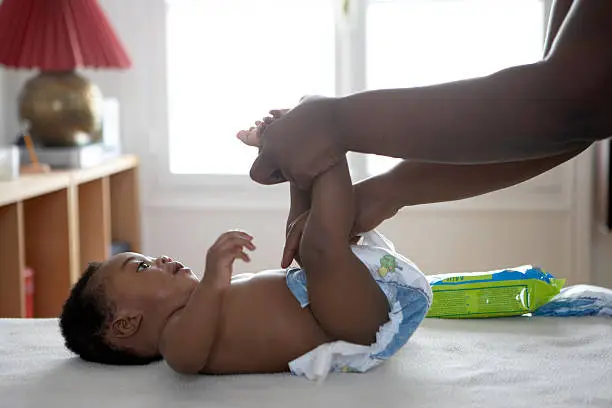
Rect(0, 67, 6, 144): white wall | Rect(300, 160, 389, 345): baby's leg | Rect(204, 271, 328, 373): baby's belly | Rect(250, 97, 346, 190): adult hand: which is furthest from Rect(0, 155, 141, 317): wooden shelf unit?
Rect(250, 97, 346, 190): adult hand

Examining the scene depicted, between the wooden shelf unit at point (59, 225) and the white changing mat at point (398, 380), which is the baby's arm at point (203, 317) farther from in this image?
the wooden shelf unit at point (59, 225)

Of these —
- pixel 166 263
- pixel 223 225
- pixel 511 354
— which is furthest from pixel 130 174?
pixel 511 354

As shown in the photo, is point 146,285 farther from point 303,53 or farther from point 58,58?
point 303,53

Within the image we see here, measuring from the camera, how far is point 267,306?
4.46 feet

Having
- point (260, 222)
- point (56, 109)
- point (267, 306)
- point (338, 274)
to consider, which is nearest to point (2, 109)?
point (56, 109)

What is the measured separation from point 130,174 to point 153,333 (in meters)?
1.72

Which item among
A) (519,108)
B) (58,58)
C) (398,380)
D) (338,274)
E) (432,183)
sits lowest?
(398,380)

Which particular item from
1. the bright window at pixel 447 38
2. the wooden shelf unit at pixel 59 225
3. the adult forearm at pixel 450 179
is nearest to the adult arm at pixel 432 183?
the adult forearm at pixel 450 179

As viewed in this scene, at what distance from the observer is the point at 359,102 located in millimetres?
899

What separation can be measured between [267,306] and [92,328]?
0.28 meters

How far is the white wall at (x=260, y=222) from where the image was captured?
2945 mm

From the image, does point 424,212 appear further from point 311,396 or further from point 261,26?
point 311,396

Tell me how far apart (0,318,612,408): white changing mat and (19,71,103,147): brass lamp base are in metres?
1.25

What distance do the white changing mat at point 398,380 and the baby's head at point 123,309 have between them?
37mm
